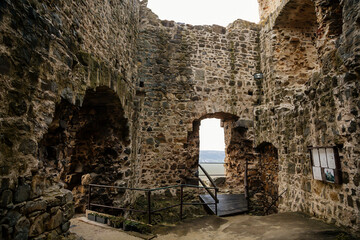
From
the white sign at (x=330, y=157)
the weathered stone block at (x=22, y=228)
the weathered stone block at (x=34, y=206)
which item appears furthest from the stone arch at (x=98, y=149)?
the white sign at (x=330, y=157)

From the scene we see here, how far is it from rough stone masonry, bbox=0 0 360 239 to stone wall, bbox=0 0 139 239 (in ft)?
0.04

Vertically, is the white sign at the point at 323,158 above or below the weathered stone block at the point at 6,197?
above

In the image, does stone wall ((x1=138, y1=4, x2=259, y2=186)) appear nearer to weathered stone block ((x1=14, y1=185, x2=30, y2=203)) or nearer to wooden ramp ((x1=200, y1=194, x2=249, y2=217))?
wooden ramp ((x1=200, y1=194, x2=249, y2=217))

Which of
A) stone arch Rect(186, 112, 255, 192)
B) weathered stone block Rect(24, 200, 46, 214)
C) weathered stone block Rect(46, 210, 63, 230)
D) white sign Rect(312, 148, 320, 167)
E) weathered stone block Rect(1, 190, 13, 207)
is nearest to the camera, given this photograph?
weathered stone block Rect(1, 190, 13, 207)

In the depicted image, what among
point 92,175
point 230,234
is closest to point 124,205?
point 92,175

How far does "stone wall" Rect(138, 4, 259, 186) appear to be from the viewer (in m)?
6.93

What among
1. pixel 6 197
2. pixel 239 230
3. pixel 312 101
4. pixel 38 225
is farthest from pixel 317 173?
pixel 6 197

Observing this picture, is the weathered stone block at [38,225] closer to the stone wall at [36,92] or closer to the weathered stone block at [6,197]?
the stone wall at [36,92]

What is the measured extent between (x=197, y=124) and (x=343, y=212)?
16.3ft

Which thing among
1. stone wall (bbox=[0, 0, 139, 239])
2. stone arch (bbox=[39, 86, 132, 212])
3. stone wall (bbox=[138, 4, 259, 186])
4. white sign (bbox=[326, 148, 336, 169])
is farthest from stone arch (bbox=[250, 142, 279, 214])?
stone wall (bbox=[0, 0, 139, 239])

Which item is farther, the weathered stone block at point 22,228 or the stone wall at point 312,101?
the stone wall at point 312,101

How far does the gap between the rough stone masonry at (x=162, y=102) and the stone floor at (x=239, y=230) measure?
1.05ft

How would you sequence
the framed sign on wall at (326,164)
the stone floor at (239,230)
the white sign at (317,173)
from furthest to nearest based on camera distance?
the white sign at (317,173) < the framed sign on wall at (326,164) < the stone floor at (239,230)

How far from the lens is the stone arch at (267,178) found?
6488 mm
